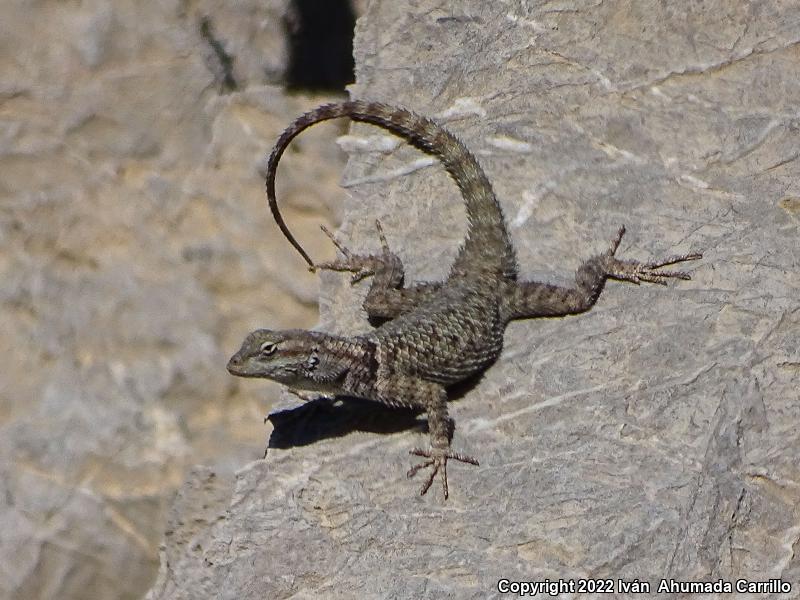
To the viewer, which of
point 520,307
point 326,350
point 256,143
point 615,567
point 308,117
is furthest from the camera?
point 256,143

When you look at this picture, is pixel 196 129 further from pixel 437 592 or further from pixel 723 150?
pixel 437 592

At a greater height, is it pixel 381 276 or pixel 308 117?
pixel 308 117

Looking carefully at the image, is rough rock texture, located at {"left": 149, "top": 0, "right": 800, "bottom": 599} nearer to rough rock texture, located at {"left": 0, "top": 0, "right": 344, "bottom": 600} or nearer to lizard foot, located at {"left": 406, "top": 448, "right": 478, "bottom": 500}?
lizard foot, located at {"left": 406, "top": 448, "right": 478, "bottom": 500}

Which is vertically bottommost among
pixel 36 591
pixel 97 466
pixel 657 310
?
pixel 36 591

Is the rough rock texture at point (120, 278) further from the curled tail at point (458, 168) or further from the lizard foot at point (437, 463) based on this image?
the lizard foot at point (437, 463)

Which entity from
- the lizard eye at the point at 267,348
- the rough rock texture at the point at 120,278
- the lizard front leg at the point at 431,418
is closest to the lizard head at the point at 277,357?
the lizard eye at the point at 267,348

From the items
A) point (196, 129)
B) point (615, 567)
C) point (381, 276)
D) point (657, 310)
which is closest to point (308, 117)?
point (381, 276)

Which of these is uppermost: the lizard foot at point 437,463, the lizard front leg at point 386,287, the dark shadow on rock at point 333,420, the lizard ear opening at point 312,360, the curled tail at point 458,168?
the curled tail at point 458,168

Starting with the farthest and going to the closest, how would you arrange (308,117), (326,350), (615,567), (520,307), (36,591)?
1. (36,591)
2. (308,117)
3. (520,307)
4. (326,350)
5. (615,567)
